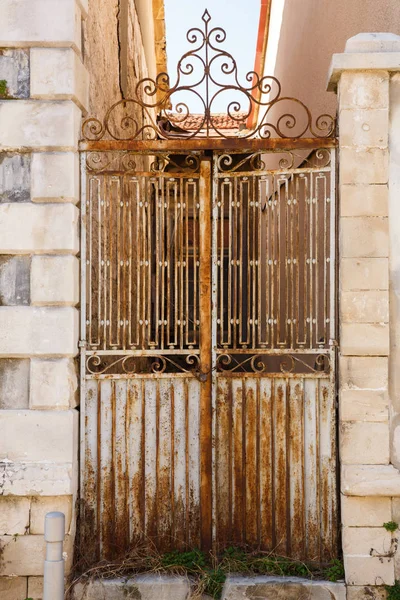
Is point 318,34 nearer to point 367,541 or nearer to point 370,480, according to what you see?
point 370,480

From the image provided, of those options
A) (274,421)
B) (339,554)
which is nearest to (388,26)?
(274,421)

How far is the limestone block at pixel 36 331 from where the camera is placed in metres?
4.53

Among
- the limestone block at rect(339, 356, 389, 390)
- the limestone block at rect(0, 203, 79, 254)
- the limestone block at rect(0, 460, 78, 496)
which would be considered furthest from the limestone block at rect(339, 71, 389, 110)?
the limestone block at rect(0, 460, 78, 496)

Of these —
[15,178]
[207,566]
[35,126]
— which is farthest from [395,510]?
[35,126]

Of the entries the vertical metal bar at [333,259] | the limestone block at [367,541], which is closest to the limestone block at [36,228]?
the vertical metal bar at [333,259]

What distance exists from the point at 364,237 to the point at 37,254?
2344 mm

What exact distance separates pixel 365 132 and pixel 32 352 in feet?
9.35

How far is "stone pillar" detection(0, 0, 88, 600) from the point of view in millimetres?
4496

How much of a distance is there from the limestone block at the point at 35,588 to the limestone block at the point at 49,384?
1.20 m

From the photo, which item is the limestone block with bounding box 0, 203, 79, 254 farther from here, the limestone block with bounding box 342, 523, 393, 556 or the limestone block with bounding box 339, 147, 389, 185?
the limestone block with bounding box 342, 523, 393, 556

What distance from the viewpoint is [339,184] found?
15.1 feet

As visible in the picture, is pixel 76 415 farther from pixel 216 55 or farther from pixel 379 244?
pixel 216 55

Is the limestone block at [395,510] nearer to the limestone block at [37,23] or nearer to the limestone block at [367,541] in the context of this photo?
the limestone block at [367,541]

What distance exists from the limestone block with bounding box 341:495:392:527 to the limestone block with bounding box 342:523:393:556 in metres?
0.04
